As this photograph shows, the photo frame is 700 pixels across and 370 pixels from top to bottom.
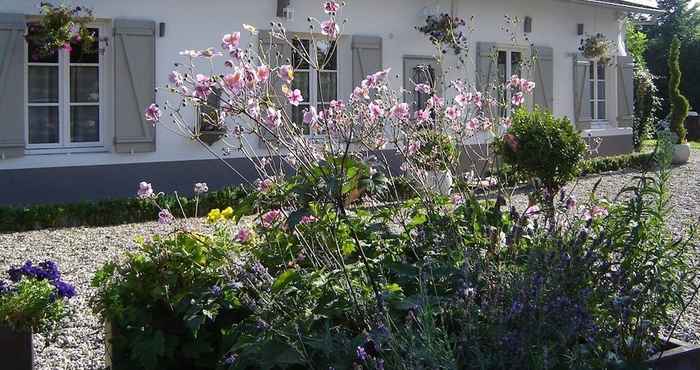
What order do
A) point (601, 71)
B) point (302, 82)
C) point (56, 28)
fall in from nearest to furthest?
point (56, 28)
point (302, 82)
point (601, 71)

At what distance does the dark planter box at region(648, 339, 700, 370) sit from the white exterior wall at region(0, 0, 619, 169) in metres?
7.51

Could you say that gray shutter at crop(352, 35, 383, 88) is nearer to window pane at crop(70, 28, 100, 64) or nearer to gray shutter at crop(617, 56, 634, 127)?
window pane at crop(70, 28, 100, 64)

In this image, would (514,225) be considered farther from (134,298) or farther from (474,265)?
(134,298)

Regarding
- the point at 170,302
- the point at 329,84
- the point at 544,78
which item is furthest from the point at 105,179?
the point at 544,78

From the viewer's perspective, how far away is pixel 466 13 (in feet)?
41.9

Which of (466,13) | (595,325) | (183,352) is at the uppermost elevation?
(466,13)

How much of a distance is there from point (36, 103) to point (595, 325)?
26.0ft

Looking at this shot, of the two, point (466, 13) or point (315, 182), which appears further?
point (466, 13)

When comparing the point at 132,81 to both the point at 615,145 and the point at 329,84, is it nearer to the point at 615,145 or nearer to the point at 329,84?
the point at 329,84

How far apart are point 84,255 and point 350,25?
18.1ft

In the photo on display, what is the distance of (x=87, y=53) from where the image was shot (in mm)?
9484

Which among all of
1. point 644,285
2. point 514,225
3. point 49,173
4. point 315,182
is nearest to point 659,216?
point 644,285

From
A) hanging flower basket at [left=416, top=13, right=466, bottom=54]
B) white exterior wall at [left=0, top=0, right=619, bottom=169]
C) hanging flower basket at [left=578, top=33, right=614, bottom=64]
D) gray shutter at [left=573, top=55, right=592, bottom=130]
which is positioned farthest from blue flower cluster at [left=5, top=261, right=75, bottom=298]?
hanging flower basket at [left=578, top=33, right=614, bottom=64]

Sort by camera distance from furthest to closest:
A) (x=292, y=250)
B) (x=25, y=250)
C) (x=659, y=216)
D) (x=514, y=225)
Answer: (x=25, y=250)
(x=292, y=250)
(x=514, y=225)
(x=659, y=216)
